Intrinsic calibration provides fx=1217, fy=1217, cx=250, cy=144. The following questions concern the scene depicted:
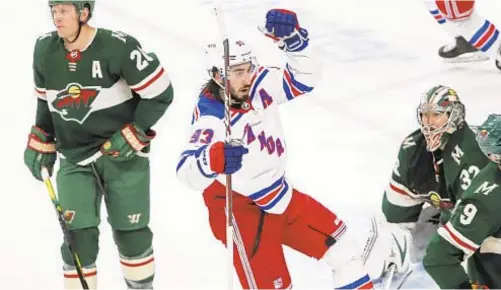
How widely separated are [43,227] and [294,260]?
0.83 m

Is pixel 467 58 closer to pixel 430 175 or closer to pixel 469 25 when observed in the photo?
pixel 469 25

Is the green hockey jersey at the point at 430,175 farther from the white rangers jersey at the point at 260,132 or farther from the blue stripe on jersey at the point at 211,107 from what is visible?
the blue stripe on jersey at the point at 211,107

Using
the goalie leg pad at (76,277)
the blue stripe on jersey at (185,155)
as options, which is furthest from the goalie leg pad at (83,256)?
the blue stripe on jersey at (185,155)

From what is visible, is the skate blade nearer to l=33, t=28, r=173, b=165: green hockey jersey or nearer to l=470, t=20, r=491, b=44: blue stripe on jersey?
l=470, t=20, r=491, b=44: blue stripe on jersey

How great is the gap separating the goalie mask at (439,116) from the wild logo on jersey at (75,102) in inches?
34.1

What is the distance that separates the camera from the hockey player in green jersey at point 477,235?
2.73m

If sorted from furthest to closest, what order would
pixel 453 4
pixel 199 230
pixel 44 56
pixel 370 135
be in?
pixel 453 4, pixel 370 135, pixel 199 230, pixel 44 56

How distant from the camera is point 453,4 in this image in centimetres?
480

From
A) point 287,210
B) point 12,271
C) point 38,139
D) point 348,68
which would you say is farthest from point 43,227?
point 348,68

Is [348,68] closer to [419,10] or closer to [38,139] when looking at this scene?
[419,10]

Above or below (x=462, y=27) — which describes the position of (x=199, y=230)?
below

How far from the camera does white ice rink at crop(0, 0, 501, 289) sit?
11.9ft

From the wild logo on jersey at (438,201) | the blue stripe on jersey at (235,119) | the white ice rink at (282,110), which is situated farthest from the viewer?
the white ice rink at (282,110)

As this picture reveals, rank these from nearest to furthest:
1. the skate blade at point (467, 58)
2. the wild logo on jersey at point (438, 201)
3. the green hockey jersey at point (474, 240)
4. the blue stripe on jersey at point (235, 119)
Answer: the green hockey jersey at point (474, 240) → the blue stripe on jersey at point (235, 119) → the wild logo on jersey at point (438, 201) → the skate blade at point (467, 58)
